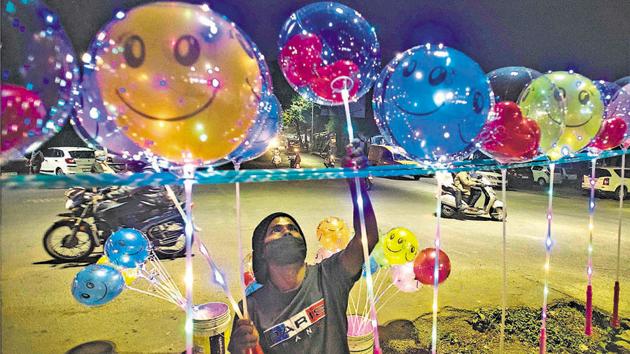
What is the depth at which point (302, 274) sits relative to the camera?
2076mm

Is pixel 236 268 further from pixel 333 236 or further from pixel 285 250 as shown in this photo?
pixel 285 250

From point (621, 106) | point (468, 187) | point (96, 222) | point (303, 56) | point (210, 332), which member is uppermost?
point (303, 56)

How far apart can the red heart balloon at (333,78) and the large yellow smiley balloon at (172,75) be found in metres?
0.83

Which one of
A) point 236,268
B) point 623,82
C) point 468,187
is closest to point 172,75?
point 623,82

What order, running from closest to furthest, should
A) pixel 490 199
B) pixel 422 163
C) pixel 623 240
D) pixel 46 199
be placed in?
pixel 422 163
pixel 623 240
pixel 490 199
pixel 46 199

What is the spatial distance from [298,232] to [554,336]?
3.05 m

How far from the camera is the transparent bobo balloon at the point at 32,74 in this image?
1.29 meters

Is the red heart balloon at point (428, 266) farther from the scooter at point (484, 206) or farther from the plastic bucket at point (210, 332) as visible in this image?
the scooter at point (484, 206)

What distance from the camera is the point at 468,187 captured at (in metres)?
8.74

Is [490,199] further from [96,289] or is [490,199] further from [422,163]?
[96,289]

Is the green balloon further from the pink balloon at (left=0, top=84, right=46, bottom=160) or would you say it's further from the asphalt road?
the pink balloon at (left=0, top=84, right=46, bottom=160)

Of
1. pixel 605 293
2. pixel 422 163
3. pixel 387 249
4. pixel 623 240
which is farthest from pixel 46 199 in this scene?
pixel 623 240

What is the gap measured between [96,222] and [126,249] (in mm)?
3018

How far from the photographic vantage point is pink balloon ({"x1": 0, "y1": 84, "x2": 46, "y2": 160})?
1304mm
